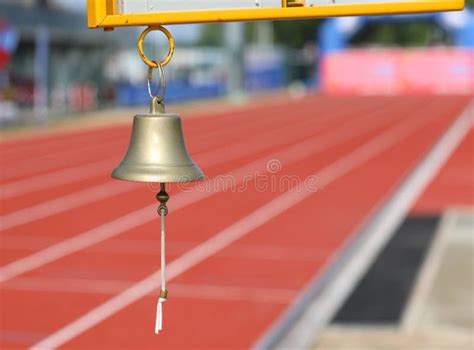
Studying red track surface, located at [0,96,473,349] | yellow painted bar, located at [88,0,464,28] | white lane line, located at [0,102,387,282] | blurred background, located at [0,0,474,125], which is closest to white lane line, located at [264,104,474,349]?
red track surface, located at [0,96,473,349]

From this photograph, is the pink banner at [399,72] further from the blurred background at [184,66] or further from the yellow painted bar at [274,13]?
the yellow painted bar at [274,13]

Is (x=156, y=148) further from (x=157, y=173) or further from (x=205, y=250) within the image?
(x=205, y=250)

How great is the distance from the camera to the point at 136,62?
194 feet

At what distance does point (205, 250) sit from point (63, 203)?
4.94 metres

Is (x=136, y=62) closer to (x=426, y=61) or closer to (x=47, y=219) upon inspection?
(x=426, y=61)

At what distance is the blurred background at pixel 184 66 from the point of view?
38.6 meters

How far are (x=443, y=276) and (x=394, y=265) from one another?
0.89 m

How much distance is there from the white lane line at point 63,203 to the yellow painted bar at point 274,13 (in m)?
12.0

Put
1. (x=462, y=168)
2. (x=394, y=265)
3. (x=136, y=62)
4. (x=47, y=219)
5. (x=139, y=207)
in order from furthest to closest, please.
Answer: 1. (x=136, y=62)
2. (x=462, y=168)
3. (x=139, y=207)
4. (x=47, y=219)
5. (x=394, y=265)

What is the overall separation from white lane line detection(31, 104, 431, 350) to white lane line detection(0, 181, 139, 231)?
3074mm

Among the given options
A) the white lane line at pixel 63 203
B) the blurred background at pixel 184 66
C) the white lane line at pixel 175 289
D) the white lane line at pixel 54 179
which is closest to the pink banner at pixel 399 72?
the blurred background at pixel 184 66

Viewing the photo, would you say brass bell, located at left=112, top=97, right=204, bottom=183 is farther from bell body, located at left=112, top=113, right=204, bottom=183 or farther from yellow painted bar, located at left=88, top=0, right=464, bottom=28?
yellow painted bar, located at left=88, top=0, right=464, bottom=28

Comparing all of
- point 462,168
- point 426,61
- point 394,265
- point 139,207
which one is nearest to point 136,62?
point 426,61

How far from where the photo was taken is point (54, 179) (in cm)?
2017
